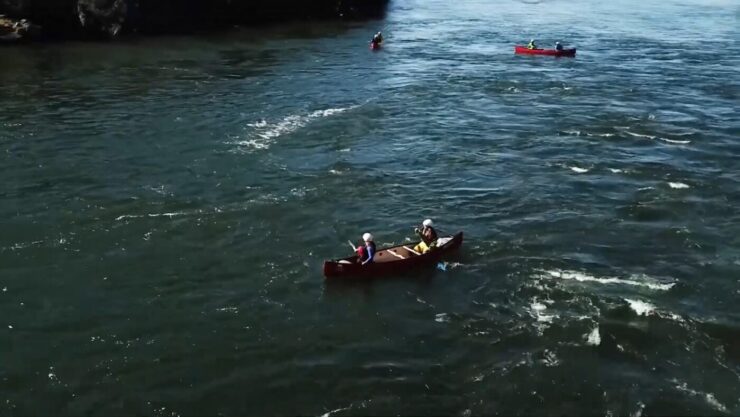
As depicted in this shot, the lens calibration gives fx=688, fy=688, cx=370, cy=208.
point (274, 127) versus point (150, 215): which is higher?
point (274, 127)

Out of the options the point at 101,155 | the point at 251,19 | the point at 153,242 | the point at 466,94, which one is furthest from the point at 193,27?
the point at 153,242

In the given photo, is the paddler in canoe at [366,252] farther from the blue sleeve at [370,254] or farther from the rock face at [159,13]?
the rock face at [159,13]

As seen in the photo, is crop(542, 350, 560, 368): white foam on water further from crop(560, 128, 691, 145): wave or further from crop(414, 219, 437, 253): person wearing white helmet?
crop(560, 128, 691, 145): wave

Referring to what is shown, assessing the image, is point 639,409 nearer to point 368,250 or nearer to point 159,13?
point 368,250

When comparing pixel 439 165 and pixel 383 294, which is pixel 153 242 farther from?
pixel 439 165

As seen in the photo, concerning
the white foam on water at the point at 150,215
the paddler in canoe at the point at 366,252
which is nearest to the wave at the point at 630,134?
the paddler in canoe at the point at 366,252

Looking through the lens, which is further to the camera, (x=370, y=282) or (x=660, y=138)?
(x=660, y=138)

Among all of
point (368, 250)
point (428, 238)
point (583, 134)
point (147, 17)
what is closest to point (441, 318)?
point (368, 250)
